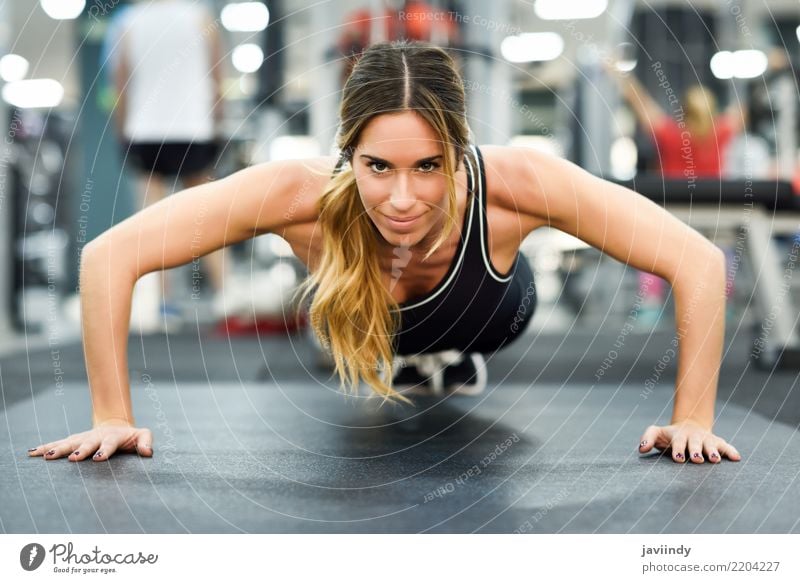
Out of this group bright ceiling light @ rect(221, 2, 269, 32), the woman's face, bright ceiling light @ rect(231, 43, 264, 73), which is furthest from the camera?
bright ceiling light @ rect(231, 43, 264, 73)

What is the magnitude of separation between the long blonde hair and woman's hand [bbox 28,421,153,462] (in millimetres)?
251

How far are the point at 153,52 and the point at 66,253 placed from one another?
2781mm

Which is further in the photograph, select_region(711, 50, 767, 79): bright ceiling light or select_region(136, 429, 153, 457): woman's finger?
select_region(711, 50, 767, 79): bright ceiling light

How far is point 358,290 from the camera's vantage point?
1.06 meters

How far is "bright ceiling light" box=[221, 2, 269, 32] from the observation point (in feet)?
12.3

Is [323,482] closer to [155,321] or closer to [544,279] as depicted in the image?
[155,321]

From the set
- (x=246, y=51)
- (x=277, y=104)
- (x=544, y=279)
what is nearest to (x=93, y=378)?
(x=277, y=104)

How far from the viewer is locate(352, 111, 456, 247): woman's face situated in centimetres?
87

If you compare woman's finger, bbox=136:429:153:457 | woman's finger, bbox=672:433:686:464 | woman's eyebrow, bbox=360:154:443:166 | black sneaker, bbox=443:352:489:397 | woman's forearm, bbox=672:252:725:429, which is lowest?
black sneaker, bbox=443:352:489:397

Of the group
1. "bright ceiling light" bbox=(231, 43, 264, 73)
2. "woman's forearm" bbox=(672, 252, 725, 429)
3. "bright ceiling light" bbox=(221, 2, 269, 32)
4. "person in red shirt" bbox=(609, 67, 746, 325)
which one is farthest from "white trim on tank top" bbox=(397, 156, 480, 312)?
"bright ceiling light" bbox=(231, 43, 264, 73)

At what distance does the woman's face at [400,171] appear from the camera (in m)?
0.87

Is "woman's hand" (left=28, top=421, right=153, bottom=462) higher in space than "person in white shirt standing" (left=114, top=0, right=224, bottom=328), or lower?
lower

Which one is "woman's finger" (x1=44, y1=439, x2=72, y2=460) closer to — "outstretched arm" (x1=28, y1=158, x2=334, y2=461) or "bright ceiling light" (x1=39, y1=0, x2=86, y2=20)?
"outstretched arm" (x1=28, y1=158, x2=334, y2=461)

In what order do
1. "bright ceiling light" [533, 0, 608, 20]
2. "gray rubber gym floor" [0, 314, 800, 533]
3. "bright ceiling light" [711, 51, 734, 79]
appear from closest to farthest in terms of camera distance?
"gray rubber gym floor" [0, 314, 800, 533] < "bright ceiling light" [533, 0, 608, 20] < "bright ceiling light" [711, 51, 734, 79]
